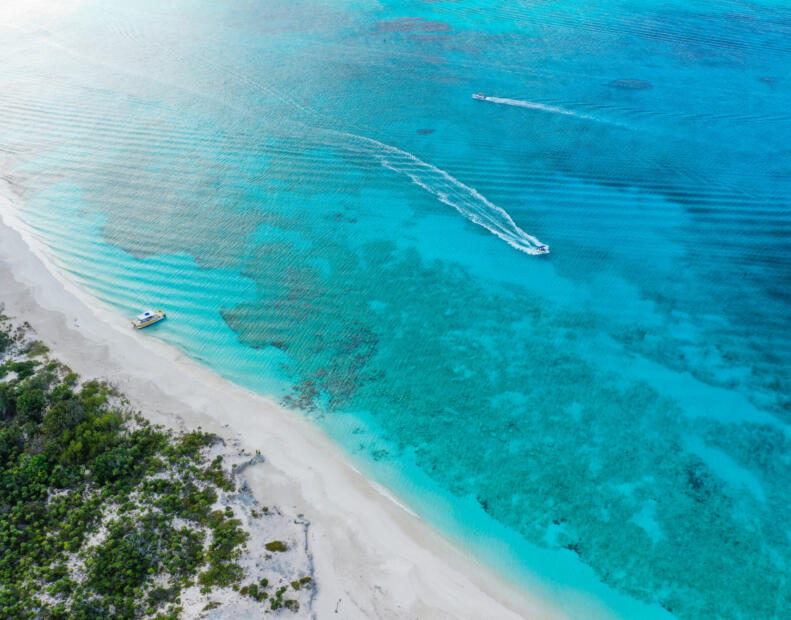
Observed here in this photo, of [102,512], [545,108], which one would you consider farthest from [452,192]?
[102,512]

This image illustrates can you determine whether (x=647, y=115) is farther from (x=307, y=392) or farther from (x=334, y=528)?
(x=334, y=528)

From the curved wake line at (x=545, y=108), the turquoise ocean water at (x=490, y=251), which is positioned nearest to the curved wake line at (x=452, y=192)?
the turquoise ocean water at (x=490, y=251)

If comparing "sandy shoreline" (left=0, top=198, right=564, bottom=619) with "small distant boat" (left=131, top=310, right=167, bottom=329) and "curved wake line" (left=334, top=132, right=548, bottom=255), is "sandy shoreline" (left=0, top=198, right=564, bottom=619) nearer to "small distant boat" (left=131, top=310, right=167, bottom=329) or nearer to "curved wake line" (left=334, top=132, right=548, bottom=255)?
"small distant boat" (left=131, top=310, right=167, bottom=329)

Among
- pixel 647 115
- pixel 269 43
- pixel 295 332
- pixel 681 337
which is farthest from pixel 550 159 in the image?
pixel 269 43

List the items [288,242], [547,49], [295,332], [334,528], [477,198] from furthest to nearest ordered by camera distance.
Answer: [547,49]
[477,198]
[288,242]
[295,332]
[334,528]

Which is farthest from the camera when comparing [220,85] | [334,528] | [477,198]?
[220,85]

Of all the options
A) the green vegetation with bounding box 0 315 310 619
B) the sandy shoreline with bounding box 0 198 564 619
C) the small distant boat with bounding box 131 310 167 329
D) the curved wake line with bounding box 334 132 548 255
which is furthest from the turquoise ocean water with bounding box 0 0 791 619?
the green vegetation with bounding box 0 315 310 619

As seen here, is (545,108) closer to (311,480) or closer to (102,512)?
(311,480)
